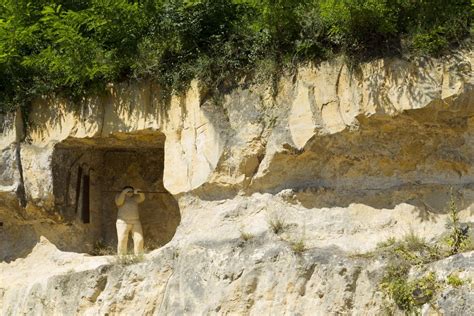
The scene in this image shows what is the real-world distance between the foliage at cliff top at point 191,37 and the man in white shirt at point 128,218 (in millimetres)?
1456

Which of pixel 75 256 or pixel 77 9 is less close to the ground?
pixel 77 9

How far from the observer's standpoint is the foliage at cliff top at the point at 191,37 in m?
9.97

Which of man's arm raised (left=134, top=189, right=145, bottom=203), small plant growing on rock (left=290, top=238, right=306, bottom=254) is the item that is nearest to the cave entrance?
man's arm raised (left=134, top=189, right=145, bottom=203)

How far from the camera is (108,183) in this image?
1295cm

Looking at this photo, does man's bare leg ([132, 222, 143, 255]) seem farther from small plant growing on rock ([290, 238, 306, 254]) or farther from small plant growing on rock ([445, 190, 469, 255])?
small plant growing on rock ([445, 190, 469, 255])

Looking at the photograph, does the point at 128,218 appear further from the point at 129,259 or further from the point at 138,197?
the point at 129,259

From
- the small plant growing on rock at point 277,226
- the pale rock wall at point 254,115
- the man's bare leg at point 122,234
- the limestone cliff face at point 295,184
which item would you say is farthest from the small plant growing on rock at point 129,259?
the small plant growing on rock at point 277,226

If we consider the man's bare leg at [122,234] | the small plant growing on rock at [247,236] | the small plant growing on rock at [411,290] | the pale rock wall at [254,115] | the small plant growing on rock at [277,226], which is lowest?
the small plant growing on rock at [411,290]

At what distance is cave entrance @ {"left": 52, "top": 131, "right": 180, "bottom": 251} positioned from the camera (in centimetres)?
1200

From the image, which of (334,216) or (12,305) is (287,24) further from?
(12,305)

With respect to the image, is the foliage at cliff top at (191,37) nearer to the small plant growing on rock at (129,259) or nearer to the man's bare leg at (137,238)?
the man's bare leg at (137,238)

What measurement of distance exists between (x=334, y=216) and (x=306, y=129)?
1.02 meters

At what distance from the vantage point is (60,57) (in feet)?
37.4

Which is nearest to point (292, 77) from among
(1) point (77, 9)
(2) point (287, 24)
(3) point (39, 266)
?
(2) point (287, 24)
